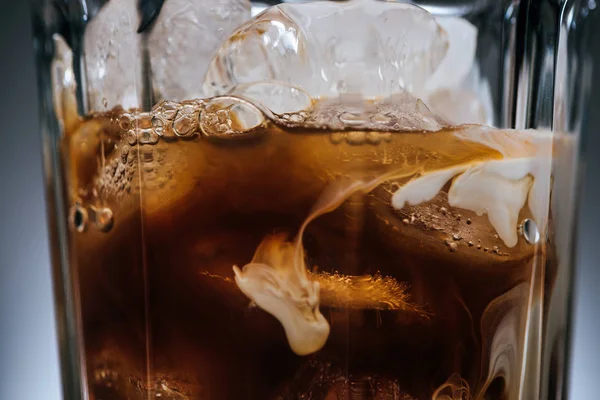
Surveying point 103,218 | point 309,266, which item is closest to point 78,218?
point 103,218

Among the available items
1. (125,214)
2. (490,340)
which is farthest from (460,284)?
(125,214)

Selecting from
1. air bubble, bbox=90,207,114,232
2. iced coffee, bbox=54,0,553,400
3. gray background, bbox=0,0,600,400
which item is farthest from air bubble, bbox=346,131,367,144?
gray background, bbox=0,0,600,400

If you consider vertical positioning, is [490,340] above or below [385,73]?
below

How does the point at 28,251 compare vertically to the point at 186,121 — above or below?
below

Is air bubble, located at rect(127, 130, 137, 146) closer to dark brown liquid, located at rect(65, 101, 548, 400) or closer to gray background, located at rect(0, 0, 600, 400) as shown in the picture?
dark brown liquid, located at rect(65, 101, 548, 400)

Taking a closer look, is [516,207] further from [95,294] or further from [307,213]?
[95,294]

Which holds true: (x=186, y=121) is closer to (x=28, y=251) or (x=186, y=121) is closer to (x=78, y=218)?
(x=78, y=218)

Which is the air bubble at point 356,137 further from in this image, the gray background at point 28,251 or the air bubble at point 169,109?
the gray background at point 28,251
